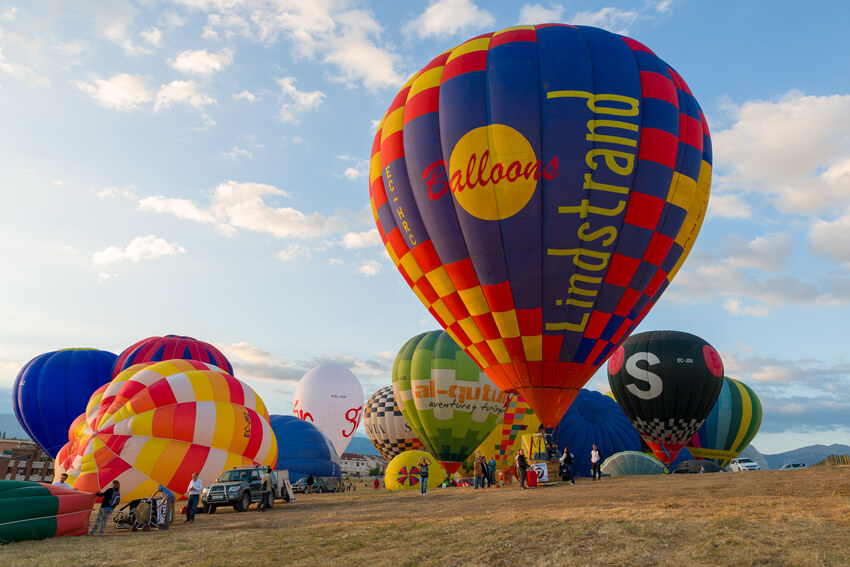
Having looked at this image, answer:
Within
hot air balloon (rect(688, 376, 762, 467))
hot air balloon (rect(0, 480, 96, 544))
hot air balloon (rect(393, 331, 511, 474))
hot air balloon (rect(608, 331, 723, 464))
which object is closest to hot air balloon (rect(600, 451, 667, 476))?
hot air balloon (rect(608, 331, 723, 464))

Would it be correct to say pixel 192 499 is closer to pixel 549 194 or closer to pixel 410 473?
pixel 549 194

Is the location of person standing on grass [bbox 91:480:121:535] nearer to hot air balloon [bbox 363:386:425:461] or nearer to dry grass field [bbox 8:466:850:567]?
dry grass field [bbox 8:466:850:567]

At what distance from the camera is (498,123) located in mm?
17172

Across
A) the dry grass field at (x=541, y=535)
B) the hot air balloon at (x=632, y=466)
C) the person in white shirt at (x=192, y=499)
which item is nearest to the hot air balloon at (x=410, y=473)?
the hot air balloon at (x=632, y=466)

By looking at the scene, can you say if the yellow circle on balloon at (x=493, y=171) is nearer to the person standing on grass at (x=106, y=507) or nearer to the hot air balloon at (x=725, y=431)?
the person standing on grass at (x=106, y=507)

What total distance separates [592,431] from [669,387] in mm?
7135

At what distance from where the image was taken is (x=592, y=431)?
123ft

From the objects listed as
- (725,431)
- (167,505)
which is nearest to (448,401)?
(167,505)

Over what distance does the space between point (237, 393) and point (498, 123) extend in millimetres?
12189

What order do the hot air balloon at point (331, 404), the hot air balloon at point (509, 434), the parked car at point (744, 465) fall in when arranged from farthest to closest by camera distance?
1. the hot air balloon at point (331, 404)
2. the parked car at point (744, 465)
3. the hot air balloon at point (509, 434)

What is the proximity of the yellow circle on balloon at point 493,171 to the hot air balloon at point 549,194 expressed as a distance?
31 mm

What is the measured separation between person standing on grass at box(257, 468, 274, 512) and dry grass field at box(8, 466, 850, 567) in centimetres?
353

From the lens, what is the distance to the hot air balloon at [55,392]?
34.6 m

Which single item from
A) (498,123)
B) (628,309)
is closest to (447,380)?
(628,309)
